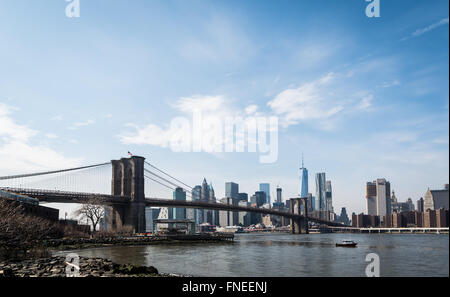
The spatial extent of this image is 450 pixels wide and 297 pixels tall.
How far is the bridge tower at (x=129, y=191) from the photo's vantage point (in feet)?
370

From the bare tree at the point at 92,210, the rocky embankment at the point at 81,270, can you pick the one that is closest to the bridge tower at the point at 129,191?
the bare tree at the point at 92,210

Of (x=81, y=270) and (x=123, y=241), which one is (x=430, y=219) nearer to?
(x=123, y=241)

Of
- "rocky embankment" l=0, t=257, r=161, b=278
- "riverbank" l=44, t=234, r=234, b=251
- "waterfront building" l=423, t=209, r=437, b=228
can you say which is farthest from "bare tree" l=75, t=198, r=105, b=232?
"waterfront building" l=423, t=209, r=437, b=228

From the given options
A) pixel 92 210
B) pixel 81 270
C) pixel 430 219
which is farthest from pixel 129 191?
pixel 430 219

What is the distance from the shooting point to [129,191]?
119125 mm

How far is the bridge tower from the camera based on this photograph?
113 m

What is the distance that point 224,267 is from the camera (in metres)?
40.3
